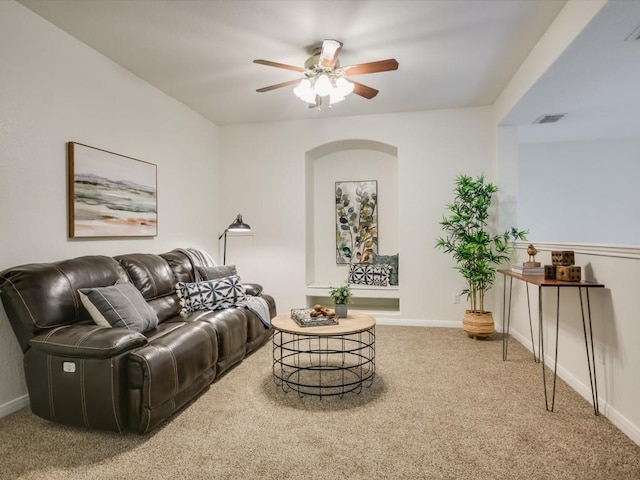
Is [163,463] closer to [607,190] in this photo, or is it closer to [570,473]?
[570,473]

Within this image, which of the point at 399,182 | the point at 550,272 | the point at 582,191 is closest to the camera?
the point at 550,272

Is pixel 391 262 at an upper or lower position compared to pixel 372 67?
lower

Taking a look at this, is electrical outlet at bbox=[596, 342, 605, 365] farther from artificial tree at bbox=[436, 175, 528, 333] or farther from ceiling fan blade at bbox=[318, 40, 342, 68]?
ceiling fan blade at bbox=[318, 40, 342, 68]

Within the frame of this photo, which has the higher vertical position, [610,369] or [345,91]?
[345,91]

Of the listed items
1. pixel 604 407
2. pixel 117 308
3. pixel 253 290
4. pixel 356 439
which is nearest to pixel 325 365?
pixel 356 439

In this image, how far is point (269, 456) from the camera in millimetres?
1984

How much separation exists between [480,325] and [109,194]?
12.8 feet

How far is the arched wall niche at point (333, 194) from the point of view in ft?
17.9

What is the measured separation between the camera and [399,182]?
4.92 meters

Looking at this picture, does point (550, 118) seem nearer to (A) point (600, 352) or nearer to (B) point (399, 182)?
(B) point (399, 182)

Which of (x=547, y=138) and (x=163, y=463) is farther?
(x=547, y=138)

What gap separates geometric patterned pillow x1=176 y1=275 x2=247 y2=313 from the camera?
137 inches

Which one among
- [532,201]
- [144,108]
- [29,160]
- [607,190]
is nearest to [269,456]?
[29,160]

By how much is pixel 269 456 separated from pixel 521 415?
5.25 feet
